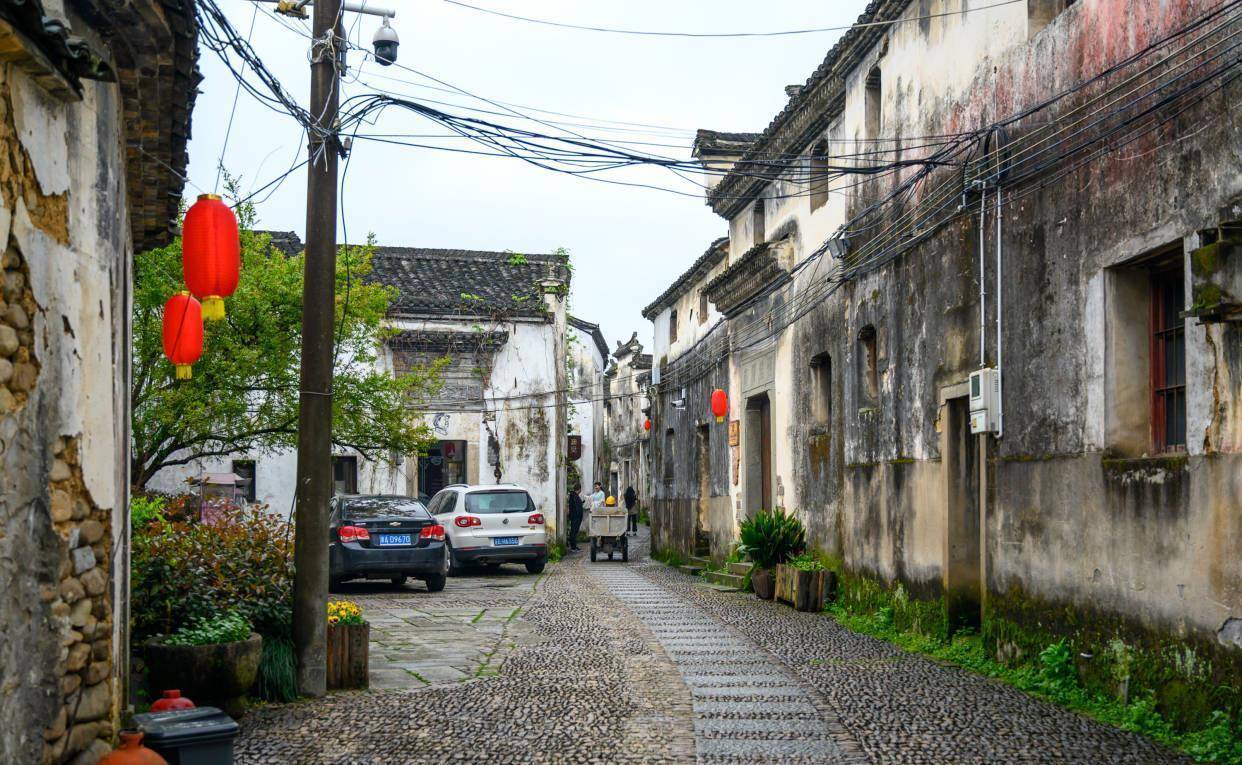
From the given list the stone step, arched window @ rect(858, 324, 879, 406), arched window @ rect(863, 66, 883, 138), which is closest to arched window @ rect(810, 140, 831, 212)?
arched window @ rect(863, 66, 883, 138)

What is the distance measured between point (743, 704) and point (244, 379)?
1018 cm

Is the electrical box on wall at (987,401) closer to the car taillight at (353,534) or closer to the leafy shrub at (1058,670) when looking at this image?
the leafy shrub at (1058,670)

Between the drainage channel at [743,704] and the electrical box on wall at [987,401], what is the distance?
2.64 m

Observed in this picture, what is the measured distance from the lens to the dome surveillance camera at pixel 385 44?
9.69m

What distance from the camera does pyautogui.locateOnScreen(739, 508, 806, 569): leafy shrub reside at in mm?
16609

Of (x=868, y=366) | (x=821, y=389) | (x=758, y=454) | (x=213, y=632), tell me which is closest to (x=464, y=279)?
(x=758, y=454)

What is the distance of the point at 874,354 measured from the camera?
1435 cm

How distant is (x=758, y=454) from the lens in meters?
20.5

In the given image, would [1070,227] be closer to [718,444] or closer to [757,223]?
[757,223]

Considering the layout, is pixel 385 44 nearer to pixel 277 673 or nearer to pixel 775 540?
pixel 277 673

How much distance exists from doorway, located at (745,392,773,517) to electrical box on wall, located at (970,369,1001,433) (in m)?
9.54

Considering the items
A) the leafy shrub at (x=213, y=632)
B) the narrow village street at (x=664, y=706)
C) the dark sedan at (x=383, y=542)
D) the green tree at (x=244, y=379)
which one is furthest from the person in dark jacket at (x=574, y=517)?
the leafy shrub at (x=213, y=632)

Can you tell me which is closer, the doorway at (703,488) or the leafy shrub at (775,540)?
the leafy shrub at (775,540)

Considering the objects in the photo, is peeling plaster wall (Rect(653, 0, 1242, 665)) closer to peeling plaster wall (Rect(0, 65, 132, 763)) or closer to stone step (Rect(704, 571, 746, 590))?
stone step (Rect(704, 571, 746, 590))
